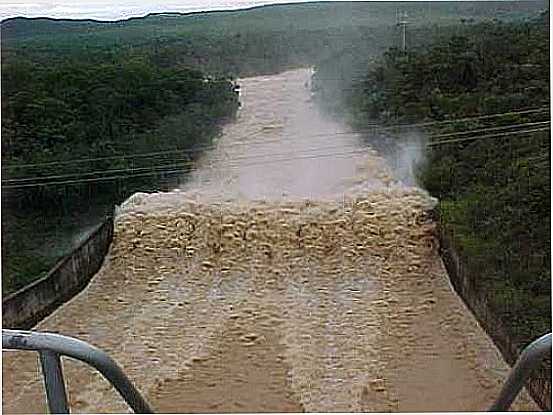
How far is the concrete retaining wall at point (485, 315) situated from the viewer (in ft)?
4.15

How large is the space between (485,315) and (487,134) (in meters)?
0.27

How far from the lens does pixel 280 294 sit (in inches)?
52.0

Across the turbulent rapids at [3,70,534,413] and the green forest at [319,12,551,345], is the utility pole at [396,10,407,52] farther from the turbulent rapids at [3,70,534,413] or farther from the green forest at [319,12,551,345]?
the turbulent rapids at [3,70,534,413]

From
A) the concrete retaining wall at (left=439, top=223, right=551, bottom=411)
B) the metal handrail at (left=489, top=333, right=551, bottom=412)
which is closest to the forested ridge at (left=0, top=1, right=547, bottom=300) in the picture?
the concrete retaining wall at (left=439, top=223, right=551, bottom=411)

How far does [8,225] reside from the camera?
1.29 metres

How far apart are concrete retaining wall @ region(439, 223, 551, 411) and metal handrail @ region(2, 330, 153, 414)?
49cm

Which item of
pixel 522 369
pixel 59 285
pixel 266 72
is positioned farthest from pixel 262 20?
pixel 522 369

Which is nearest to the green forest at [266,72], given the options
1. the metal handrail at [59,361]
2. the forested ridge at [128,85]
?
the forested ridge at [128,85]

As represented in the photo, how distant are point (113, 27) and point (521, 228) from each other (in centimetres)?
66

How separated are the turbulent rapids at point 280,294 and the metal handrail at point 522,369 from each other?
0.11 ft

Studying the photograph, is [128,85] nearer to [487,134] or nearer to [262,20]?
[262,20]

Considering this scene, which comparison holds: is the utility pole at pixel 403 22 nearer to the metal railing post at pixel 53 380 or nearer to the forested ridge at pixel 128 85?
the forested ridge at pixel 128 85

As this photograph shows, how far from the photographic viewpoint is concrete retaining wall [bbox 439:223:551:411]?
126 cm

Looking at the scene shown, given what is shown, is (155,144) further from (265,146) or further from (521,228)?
(521,228)
